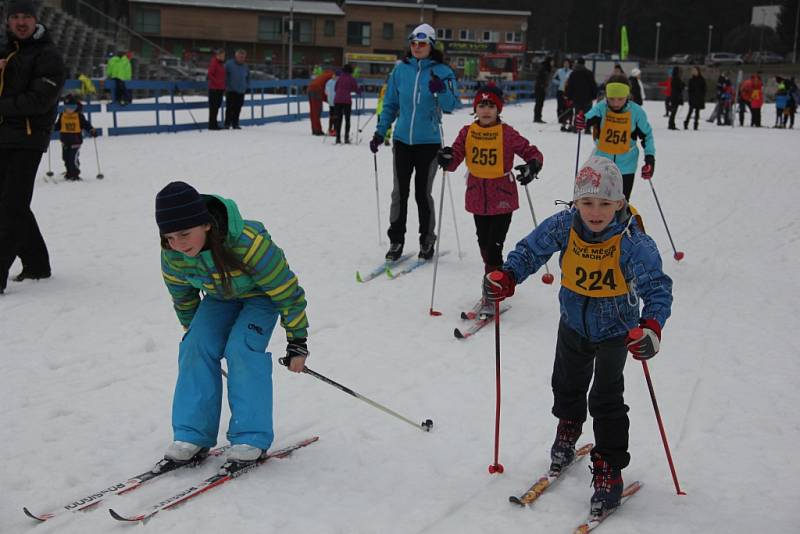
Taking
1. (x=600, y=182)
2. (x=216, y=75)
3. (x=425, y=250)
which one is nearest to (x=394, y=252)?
(x=425, y=250)

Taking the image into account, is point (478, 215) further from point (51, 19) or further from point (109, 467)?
point (51, 19)

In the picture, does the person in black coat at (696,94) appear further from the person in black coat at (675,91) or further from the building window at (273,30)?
the building window at (273,30)

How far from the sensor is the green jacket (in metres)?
3.34

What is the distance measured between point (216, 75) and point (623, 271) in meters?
16.3

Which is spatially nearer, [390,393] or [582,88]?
[390,393]

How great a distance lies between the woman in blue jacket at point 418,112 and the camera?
7.24 meters

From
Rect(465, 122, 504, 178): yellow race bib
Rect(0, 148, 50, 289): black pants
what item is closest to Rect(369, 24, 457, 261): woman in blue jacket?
Rect(465, 122, 504, 178): yellow race bib

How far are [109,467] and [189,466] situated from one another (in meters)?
0.37

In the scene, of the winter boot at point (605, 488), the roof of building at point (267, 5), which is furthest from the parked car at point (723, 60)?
the winter boot at point (605, 488)

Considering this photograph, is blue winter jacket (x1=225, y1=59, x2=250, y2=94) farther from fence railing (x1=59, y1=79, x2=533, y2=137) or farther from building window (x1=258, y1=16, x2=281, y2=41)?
building window (x1=258, y1=16, x2=281, y2=41)

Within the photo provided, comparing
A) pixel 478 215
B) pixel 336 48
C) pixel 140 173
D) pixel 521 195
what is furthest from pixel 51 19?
pixel 336 48

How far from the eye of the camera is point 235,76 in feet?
61.3

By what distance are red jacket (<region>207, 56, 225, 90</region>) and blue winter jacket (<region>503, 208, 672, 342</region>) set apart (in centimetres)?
1589

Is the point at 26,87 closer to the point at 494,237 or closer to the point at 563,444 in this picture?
the point at 494,237
